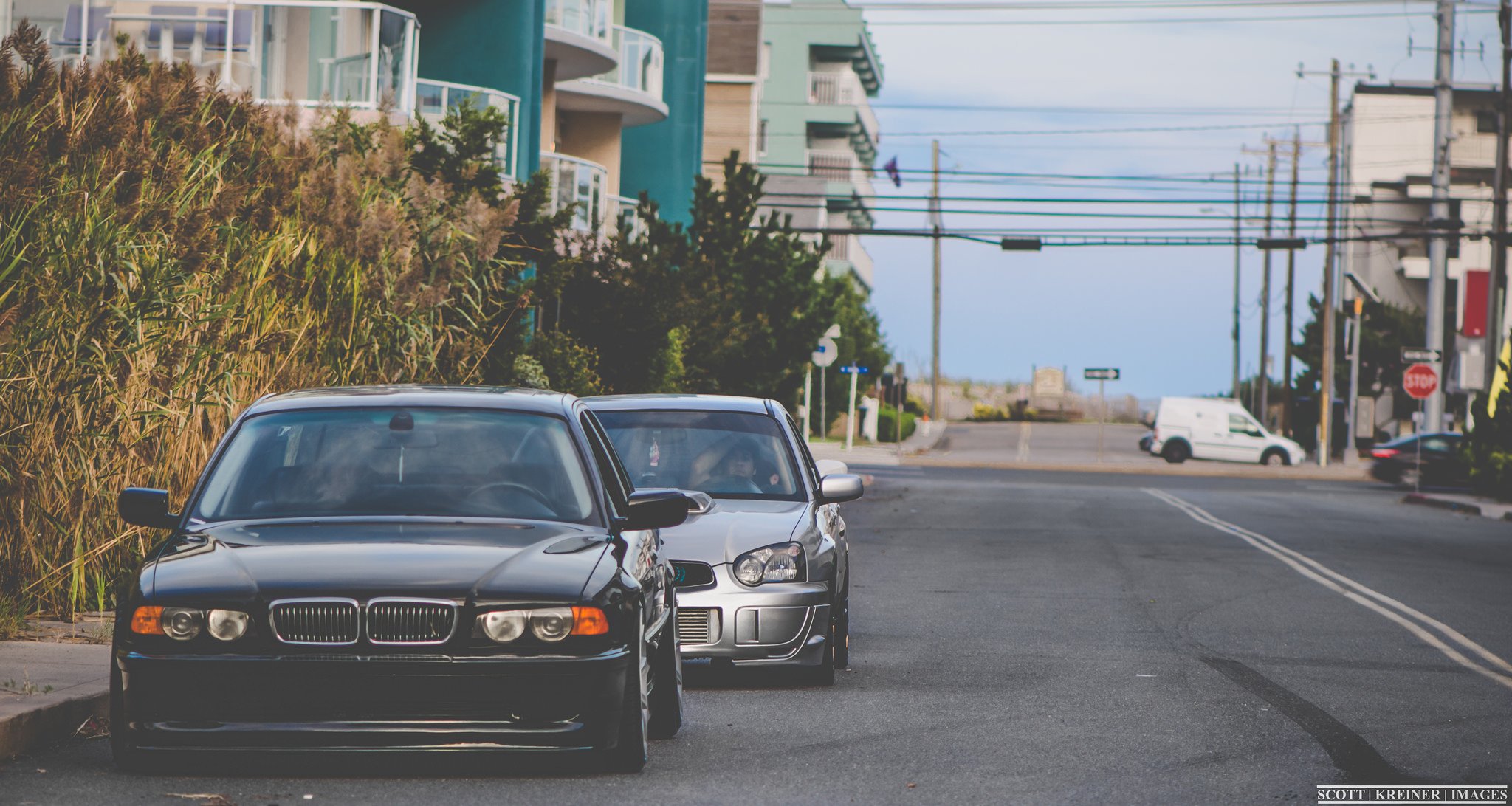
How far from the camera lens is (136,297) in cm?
1102

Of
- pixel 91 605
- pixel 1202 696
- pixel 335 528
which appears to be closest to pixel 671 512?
pixel 335 528

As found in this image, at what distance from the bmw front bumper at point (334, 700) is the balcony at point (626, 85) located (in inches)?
1309

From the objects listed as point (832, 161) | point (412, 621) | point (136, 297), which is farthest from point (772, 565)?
point (832, 161)

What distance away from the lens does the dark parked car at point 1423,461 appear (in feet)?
139

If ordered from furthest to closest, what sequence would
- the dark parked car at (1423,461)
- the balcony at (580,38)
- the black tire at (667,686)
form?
the dark parked car at (1423,461) < the balcony at (580,38) < the black tire at (667,686)

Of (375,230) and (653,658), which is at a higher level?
(375,230)

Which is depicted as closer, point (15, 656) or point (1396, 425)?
point (15, 656)

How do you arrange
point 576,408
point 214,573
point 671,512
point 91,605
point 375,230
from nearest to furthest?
1. point 214,573
2. point 671,512
3. point 576,408
4. point 91,605
5. point 375,230

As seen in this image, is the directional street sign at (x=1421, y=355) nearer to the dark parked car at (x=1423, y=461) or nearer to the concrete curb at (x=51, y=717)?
the dark parked car at (x=1423, y=461)

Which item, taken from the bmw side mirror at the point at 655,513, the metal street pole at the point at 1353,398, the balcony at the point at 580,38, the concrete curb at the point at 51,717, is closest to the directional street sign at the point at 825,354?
the balcony at the point at 580,38

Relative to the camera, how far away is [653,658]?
283 inches

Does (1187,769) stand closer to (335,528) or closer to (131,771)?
→ (335,528)

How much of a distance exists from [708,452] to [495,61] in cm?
2221

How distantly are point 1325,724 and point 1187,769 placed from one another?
5.24 feet
